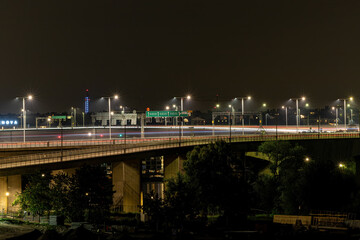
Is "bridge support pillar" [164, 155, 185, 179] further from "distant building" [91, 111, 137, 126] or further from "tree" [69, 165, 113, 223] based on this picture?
"distant building" [91, 111, 137, 126]

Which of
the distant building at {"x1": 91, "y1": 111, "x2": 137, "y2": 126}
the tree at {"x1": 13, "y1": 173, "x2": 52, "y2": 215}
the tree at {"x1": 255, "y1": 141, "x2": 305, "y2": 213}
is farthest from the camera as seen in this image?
the distant building at {"x1": 91, "y1": 111, "x2": 137, "y2": 126}

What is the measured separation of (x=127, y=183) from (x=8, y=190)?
1602 cm

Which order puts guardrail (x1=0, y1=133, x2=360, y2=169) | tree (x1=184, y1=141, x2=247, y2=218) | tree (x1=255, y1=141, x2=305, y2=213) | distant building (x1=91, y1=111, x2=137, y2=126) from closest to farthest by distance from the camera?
tree (x1=184, y1=141, x2=247, y2=218) < guardrail (x1=0, y1=133, x2=360, y2=169) < tree (x1=255, y1=141, x2=305, y2=213) < distant building (x1=91, y1=111, x2=137, y2=126)

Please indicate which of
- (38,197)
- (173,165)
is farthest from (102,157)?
(173,165)

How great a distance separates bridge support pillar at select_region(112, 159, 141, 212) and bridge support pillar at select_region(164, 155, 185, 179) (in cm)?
725

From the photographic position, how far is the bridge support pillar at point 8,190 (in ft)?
185

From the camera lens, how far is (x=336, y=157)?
8019cm

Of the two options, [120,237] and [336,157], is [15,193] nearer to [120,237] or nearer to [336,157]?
[120,237]

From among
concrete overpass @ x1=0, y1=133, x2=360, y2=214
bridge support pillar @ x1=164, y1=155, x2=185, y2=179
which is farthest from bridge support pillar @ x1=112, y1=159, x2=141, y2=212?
bridge support pillar @ x1=164, y1=155, x2=185, y2=179

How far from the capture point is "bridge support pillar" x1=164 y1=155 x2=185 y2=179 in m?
64.1

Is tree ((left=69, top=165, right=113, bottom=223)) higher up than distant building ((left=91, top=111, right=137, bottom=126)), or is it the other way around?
distant building ((left=91, top=111, right=137, bottom=126))

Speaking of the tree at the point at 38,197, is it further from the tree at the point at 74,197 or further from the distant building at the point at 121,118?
the distant building at the point at 121,118

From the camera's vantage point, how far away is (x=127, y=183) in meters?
58.6

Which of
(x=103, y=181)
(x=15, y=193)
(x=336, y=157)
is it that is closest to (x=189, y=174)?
(x=103, y=181)
